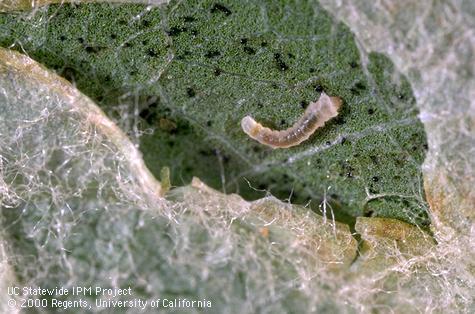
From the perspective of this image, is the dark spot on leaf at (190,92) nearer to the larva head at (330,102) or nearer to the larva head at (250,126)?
the larva head at (250,126)

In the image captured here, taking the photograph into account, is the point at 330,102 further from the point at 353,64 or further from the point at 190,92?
the point at 190,92

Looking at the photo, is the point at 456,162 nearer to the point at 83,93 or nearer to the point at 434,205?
the point at 434,205

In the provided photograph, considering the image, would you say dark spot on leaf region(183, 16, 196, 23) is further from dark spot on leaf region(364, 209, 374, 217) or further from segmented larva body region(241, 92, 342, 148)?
dark spot on leaf region(364, 209, 374, 217)

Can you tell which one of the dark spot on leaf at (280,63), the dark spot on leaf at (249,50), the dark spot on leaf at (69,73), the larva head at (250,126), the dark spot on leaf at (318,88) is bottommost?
the larva head at (250,126)

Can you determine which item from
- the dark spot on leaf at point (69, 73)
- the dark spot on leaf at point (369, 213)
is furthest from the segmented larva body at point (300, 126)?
the dark spot on leaf at point (69, 73)

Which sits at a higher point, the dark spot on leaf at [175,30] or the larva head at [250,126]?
the dark spot on leaf at [175,30]

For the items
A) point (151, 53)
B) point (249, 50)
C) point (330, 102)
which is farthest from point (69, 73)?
point (330, 102)

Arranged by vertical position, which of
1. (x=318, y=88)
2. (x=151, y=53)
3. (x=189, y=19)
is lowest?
(x=318, y=88)
